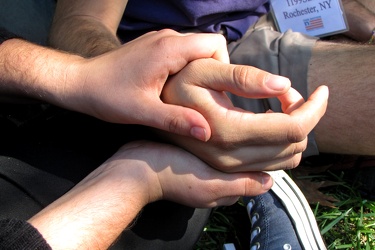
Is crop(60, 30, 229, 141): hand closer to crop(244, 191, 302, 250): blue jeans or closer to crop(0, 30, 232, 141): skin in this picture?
crop(0, 30, 232, 141): skin

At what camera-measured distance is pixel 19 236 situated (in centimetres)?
83

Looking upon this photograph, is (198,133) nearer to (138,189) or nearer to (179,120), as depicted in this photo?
(179,120)

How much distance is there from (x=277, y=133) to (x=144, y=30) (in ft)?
2.93

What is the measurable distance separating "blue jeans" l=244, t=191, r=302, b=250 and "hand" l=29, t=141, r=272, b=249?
345 millimetres

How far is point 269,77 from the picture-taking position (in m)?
0.91

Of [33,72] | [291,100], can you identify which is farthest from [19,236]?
[291,100]

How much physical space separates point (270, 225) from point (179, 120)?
2.10 feet

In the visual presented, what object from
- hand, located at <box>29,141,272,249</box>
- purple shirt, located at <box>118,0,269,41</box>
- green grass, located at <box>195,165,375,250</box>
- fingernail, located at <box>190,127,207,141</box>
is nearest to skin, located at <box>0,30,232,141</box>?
fingernail, located at <box>190,127,207,141</box>

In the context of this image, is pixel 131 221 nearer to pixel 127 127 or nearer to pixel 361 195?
pixel 127 127

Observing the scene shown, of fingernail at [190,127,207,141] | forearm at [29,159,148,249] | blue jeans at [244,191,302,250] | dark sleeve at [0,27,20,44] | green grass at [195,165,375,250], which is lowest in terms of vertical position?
green grass at [195,165,375,250]

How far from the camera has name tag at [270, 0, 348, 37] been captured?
184 centimetres

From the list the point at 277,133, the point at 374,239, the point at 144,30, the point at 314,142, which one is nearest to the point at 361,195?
the point at 374,239

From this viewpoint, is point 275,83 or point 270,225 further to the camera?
point 270,225

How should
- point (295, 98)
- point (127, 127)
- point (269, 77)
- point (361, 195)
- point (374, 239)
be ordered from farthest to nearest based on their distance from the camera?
point (361, 195), point (374, 239), point (127, 127), point (295, 98), point (269, 77)
